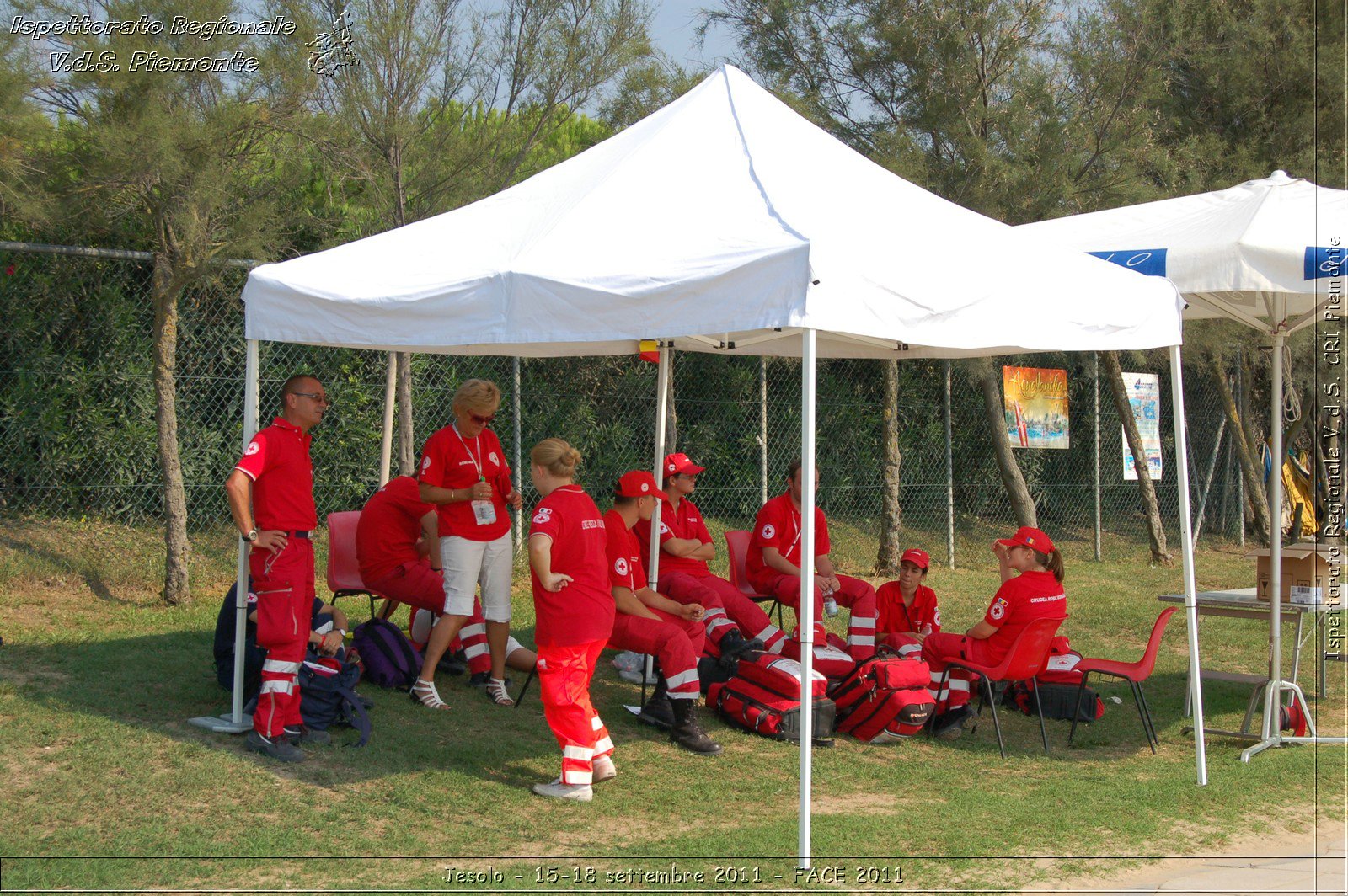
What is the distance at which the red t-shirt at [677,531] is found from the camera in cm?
718

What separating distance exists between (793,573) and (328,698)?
9.92ft

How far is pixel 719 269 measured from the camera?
4504mm

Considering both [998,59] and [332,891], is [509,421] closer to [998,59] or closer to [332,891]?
[998,59]

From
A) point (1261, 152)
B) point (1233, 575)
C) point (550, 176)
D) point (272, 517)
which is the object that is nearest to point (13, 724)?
point (272, 517)

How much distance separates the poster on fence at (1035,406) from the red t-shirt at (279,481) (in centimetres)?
963

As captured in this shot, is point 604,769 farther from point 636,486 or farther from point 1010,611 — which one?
point 1010,611

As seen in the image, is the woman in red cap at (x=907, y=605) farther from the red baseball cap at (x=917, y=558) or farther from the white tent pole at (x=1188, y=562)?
the white tent pole at (x=1188, y=562)

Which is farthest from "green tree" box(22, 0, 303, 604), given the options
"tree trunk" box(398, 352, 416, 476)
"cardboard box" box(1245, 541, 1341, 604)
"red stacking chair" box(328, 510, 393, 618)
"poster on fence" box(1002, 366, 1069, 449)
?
"poster on fence" box(1002, 366, 1069, 449)

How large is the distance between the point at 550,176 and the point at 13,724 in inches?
147

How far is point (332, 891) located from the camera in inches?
152

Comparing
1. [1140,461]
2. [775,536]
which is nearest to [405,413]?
[775,536]

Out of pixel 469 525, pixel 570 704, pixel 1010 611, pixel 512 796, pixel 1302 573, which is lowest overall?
pixel 512 796

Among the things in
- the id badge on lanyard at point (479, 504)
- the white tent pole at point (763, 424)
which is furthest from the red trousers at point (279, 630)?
the white tent pole at point (763, 424)

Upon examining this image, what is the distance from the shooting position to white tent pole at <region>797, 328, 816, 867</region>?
4.24m
